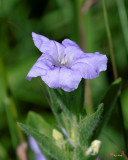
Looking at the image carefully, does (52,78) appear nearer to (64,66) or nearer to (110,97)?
(64,66)

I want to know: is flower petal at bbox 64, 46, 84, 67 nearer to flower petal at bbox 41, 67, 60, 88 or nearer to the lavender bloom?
flower petal at bbox 41, 67, 60, 88

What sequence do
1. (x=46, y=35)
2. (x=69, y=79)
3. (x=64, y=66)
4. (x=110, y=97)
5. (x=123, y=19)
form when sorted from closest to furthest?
(x=69, y=79) → (x=64, y=66) → (x=110, y=97) → (x=123, y=19) → (x=46, y=35)

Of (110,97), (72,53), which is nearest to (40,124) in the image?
(110,97)

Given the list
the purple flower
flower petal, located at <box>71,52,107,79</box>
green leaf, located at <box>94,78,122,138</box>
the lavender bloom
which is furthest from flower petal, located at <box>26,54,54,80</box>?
the lavender bloom

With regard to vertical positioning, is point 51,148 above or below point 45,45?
below

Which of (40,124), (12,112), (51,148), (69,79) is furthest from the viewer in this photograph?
(12,112)
